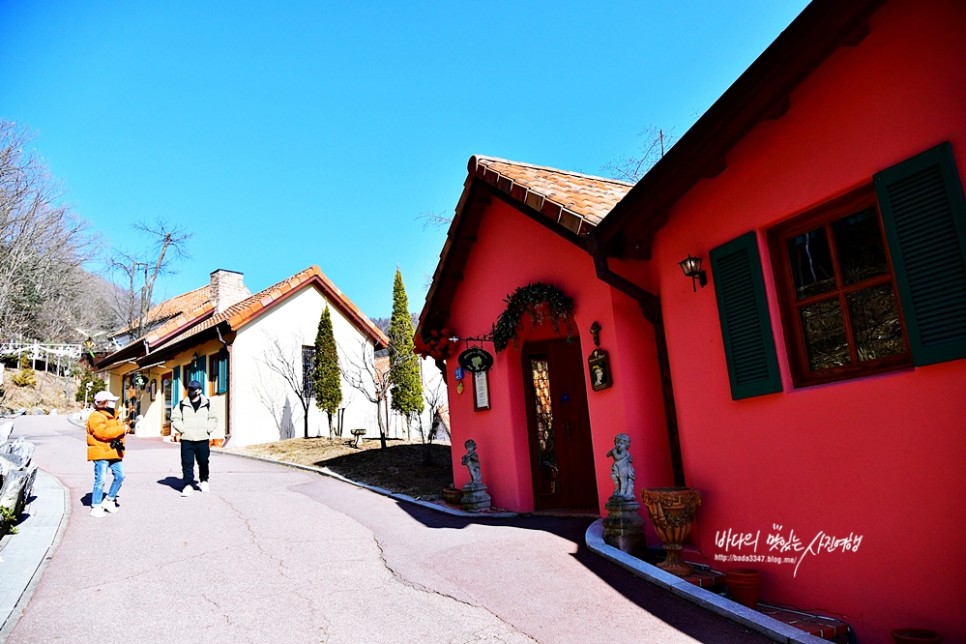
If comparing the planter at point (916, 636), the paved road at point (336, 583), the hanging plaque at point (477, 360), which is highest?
the hanging plaque at point (477, 360)

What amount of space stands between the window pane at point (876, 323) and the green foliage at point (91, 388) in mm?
33518

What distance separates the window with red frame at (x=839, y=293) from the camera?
14.8 ft

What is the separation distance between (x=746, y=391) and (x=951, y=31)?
291 centimetres

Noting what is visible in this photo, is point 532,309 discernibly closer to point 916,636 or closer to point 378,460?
point 916,636

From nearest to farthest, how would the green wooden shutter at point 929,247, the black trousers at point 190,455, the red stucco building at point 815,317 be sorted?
the green wooden shutter at point 929,247
the red stucco building at point 815,317
the black trousers at point 190,455

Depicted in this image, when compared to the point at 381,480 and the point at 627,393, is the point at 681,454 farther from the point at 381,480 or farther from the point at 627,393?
the point at 381,480

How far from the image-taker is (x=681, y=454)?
6230mm

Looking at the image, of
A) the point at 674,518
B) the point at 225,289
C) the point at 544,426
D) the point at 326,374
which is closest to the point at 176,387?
the point at 225,289

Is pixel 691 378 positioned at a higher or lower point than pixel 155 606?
higher

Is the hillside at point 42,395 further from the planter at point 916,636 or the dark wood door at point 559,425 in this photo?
the planter at point 916,636

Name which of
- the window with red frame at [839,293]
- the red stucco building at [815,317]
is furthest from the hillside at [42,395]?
the window with red frame at [839,293]

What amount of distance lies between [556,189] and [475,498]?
14.9ft

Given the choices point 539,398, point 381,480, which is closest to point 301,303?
point 381,480

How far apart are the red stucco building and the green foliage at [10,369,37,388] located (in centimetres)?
3819
